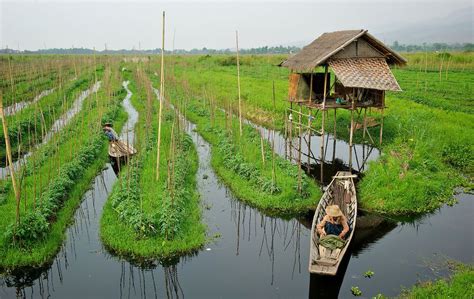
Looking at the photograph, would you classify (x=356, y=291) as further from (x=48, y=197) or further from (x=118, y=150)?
(x=118, y=150)

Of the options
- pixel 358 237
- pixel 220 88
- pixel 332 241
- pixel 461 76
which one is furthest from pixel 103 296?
pixel 461 76

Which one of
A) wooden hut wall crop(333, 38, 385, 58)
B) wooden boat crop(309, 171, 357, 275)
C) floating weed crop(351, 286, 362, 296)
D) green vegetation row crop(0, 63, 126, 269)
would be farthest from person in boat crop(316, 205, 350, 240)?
wooden hut wall crop(333, 38, 385, 58)

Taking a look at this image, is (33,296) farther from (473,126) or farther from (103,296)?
(473,126)

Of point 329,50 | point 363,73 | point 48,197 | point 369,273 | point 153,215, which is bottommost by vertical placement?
point 369,273

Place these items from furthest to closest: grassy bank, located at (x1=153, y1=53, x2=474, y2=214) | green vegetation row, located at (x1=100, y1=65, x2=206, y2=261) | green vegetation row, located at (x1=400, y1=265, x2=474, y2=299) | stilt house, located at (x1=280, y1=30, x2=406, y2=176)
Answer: stilt house, located at (x1=280, y1=30, x2=406, y2=176) → grassy bank, located at (x1=153, y1=53, x2=474, y2=214) → green vegetation row, located at (x1=100, y1=65, x2=206, y2=261) → green vegetation row, located at (x1=400, y1=265, x2=474, y2=299)

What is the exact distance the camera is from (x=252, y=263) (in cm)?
955

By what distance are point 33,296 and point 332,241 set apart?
21.9 feet

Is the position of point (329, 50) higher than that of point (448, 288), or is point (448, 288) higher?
point (329, 50)

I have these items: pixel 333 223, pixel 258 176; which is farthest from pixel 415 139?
pixel 333 223

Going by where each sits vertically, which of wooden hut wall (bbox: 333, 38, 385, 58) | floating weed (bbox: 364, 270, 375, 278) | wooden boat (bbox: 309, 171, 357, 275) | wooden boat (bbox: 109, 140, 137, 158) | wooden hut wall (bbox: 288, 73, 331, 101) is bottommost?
floating weed (bbox: 364, 270, 375, 278)

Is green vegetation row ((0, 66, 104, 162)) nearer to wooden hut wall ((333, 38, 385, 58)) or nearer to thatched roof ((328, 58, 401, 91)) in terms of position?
thatched roof ((328, 58, 401, 91))

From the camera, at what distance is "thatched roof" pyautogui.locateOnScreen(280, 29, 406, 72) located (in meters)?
14.2

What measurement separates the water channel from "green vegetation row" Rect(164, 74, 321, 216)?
541 mm

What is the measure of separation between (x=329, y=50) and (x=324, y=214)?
694cm
